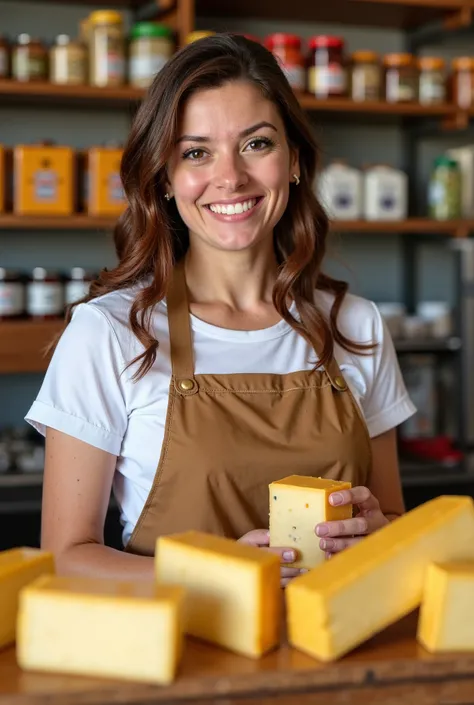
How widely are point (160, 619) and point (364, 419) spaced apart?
2.61 ft

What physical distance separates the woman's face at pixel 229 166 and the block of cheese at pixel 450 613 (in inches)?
28.5

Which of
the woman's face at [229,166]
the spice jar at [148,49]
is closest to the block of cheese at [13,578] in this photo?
the woman's face at [229,166]

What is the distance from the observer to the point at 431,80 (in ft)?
10.3

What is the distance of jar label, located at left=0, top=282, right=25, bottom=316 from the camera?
110 inches

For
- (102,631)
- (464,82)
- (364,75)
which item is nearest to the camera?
(102,631)

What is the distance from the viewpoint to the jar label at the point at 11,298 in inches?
110

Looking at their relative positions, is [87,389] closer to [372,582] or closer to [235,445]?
[235,445]

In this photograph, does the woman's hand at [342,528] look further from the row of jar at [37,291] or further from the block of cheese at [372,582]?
the row of jar at [37,291]

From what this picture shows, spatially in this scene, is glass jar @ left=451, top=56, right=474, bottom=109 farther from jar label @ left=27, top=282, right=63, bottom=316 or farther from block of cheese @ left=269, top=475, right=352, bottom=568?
block of cheese @ left=269, top=475, right=352, bottom=568

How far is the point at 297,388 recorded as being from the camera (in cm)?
146

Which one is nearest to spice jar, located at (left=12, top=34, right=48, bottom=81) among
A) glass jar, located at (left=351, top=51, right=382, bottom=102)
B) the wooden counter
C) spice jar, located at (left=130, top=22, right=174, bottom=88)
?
spice jar, located at (left=130, top=22, right=174, bottom=88)

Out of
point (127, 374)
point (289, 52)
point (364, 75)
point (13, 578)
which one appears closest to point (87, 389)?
point (127, 374)

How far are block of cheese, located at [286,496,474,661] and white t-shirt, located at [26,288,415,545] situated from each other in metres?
0.53

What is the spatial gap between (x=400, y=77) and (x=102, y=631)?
265 centimetres
